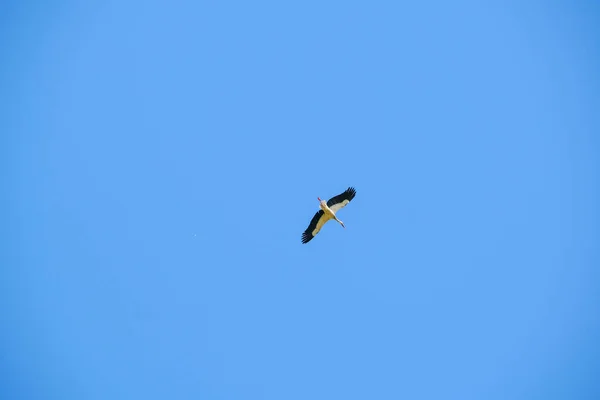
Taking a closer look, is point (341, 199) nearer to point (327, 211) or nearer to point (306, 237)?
point (327, 211)

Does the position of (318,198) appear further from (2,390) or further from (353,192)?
(2,390)

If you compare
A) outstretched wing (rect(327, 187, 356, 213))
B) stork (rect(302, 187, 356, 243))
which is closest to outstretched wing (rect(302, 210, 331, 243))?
stork (rect(302, 187, 356, 243))

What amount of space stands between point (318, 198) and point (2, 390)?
31.0 m

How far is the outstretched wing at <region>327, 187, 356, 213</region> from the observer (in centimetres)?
1773

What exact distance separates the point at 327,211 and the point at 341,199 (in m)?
0.73

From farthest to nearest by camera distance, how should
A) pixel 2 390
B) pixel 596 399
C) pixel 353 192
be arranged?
1. pixel 2 390
2. pixel 596 399
3. pixel 353 192

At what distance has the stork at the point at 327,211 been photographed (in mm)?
17766

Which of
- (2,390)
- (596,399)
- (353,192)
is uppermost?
(2,390)

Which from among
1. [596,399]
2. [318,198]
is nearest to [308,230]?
[318,198]

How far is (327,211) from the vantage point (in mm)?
18203

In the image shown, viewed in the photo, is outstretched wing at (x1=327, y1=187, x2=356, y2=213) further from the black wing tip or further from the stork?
the black wing tip

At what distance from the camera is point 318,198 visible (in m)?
18.2

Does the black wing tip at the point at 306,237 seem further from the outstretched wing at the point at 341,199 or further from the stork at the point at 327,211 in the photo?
the outstretched wing at the point at 341,199

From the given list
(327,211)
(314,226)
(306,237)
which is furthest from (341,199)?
(306,237)
